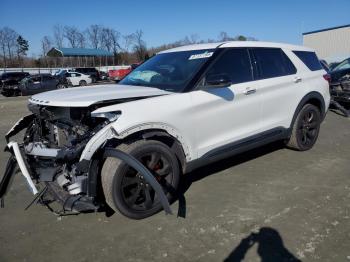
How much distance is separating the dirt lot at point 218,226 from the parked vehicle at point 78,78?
3039 centimetres

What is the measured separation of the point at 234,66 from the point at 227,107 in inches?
25.9

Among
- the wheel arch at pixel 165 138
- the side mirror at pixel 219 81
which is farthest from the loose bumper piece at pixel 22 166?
the side mirror at pixel 219 81

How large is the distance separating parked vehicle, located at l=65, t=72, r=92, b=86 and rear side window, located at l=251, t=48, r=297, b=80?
99.9ft

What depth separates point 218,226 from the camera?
389 cm

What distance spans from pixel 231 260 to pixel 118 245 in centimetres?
107

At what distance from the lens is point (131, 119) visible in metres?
3.85

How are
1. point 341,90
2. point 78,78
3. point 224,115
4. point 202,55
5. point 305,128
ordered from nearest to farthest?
point 224,115 → point 202,55 → point 305,128 → point 341,90 → point 78,78

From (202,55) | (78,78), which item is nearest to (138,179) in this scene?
(202,55)

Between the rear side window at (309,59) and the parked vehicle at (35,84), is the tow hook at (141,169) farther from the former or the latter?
the parked vehicle at (35,84)

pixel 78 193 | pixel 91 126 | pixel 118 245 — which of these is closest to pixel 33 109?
pixel 91 126

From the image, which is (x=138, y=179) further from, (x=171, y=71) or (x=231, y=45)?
(x=231, y=45)

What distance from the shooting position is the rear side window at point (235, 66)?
488 centimetres

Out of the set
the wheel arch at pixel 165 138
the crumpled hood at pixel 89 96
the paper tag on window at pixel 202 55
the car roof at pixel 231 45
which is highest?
the car roof at pixel 231 45

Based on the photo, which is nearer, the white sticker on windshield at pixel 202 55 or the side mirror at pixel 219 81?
the side mirror at pixel 219 81
